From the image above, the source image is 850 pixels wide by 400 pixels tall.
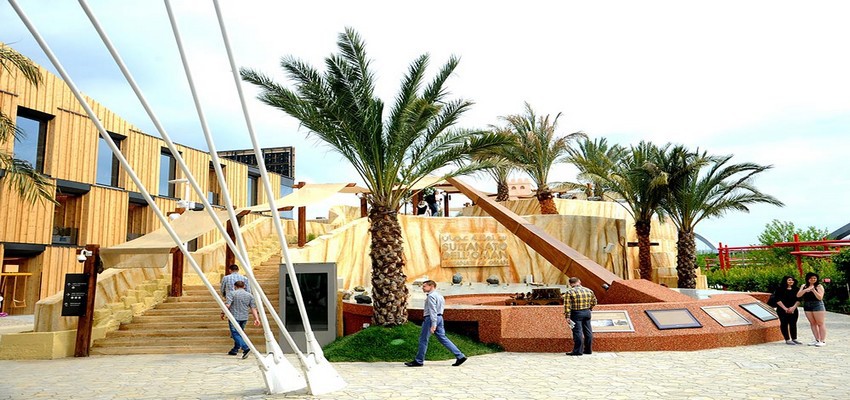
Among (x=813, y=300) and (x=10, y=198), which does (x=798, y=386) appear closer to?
(x=813, y=300)

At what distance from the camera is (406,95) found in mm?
11141

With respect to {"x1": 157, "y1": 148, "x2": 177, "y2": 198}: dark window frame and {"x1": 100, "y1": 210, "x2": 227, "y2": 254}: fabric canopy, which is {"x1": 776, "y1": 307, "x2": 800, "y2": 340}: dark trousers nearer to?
{"x1": 100, "y1": 210, "x2": 227, "y2": 254}: fabric canopy

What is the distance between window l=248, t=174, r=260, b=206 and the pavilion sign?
19.9m

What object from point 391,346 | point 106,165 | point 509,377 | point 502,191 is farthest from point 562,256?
point 106,165

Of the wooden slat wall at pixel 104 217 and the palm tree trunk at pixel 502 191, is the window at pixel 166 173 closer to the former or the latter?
the wooden slat wall at pixel 104 217

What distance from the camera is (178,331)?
12203mm

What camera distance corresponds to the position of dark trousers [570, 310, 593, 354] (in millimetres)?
9672

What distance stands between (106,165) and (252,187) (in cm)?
1217

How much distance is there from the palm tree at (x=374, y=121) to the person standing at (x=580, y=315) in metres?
3.17

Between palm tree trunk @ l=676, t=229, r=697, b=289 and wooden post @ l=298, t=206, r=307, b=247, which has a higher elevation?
wooden post @ l=298, t=206, r=307, b=247

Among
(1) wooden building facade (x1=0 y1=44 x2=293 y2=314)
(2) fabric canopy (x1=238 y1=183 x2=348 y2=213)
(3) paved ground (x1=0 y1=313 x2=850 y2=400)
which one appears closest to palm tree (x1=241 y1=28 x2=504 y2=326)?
(3) paved ground (x1=0 y1=313 x2=850 y2=400)

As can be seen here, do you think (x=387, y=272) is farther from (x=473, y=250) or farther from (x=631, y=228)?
(x=631, y=228)

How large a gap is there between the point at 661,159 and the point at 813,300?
378 inches

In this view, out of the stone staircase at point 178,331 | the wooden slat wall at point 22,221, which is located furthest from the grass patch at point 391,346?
the wooden slat wall at point 22,221
